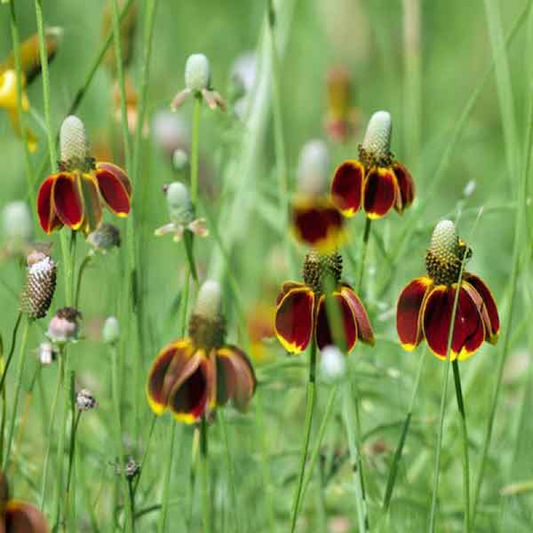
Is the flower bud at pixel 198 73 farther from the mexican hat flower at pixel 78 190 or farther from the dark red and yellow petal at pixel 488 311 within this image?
the dark red and yellow petal at pixel 488 311

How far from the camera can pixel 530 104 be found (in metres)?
1.25

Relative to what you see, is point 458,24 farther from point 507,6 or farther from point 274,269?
point 274,269

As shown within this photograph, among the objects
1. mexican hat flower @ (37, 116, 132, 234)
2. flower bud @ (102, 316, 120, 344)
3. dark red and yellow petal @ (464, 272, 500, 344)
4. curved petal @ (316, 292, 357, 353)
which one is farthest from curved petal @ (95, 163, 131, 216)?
dark red and yellow petal @ (464, 272, 500, 344)

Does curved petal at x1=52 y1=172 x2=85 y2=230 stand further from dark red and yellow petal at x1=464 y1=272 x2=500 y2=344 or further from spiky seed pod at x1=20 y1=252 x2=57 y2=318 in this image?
dark red and yellow petal at x1=464 y1=272 x2=500 y2=344

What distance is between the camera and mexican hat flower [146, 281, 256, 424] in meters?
1.01

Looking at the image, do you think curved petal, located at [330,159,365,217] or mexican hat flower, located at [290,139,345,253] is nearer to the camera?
mexican hat flower, located at [290,139,345,253]

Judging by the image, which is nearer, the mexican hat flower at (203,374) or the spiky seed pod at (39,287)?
the mexican hat flower at (203,374)

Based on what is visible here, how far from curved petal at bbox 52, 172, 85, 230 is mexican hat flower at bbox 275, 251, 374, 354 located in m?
0.21

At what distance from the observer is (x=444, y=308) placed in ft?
3.82

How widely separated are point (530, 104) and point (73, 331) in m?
0.52

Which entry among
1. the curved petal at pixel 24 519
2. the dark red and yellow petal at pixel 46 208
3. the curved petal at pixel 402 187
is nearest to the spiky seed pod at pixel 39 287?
the dark red and yellow petal at pixel 46 208

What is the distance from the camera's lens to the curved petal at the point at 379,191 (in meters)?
1.27

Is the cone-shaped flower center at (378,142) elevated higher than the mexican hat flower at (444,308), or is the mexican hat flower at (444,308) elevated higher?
the cone-shaped flower center at (378,142)

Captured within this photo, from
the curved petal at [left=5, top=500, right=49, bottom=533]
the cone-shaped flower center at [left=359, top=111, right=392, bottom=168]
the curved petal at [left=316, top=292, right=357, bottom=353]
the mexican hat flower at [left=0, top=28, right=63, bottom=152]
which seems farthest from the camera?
the mexican hat flower at [left=0, top=28, right=63, bottom=152]
